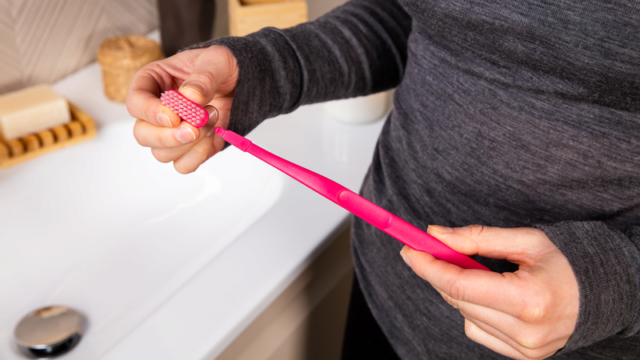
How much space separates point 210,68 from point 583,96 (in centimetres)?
25

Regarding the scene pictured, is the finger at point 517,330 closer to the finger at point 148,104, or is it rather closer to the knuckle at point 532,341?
the knuckle at point 532,341

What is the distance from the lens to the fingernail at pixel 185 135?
1.03ft

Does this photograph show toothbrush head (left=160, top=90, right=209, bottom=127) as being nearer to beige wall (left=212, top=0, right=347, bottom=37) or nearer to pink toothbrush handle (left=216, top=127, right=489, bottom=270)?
pink toothbrush handle (left=216, top=127, right=489, bottom=270)

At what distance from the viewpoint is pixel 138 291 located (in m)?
0.61

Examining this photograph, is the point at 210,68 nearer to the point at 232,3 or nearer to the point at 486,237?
the point at 486,237

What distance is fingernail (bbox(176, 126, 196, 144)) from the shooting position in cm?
31

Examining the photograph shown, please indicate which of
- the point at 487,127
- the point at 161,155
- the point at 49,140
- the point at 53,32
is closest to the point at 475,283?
the point at 487,127

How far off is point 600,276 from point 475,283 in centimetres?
7

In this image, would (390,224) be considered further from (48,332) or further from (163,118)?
(48,332)

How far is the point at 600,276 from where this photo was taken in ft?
0.90

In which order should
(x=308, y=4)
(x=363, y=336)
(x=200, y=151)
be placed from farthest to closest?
(x=308, y=4), (x=363, y=336), (x=200, y=151)

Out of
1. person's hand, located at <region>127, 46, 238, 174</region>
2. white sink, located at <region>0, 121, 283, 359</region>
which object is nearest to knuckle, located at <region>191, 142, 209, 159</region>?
person's hand, located at <region>127, 46, 238, 174</region>

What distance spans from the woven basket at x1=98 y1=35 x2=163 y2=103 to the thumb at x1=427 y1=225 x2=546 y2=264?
1.88 feet

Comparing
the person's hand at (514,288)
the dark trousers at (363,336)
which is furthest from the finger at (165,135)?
the dark trousers at (363,336)
